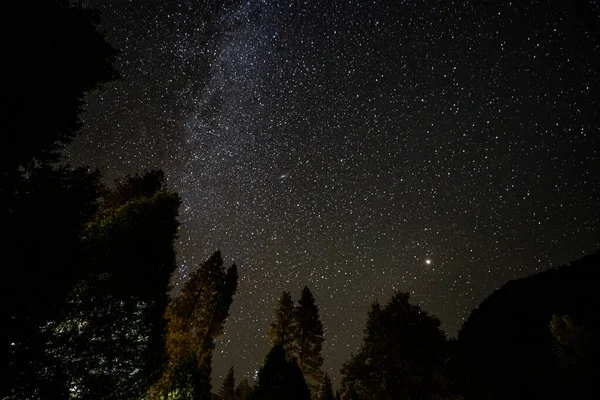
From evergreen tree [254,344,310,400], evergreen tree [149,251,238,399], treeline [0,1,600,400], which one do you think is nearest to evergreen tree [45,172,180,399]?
treeline [0,1,600,400]

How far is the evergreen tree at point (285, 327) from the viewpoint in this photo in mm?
29550

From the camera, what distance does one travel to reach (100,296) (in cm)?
1162

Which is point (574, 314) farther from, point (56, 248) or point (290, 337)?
point (290, 337)

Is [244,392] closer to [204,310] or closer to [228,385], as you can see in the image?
[204,310]

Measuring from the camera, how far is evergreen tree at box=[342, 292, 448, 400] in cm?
2088

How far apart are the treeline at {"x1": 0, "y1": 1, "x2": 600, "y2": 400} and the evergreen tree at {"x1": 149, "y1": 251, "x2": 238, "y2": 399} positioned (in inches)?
75.4

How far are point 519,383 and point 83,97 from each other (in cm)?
1569

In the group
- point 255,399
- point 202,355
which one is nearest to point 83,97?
point 255,399

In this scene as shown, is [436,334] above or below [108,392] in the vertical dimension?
above

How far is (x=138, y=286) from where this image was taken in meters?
12.8

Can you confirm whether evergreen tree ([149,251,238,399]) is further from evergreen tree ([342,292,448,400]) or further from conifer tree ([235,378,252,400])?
evergreen tree ([342,292,448,400])

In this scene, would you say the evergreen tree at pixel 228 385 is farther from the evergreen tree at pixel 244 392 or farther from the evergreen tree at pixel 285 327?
the evergreen tree at pixel 285 327

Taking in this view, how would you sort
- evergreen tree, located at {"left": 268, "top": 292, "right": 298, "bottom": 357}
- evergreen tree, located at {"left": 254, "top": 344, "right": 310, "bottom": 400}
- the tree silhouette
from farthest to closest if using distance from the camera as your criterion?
evergreen tree, located at {"left": 268, "top": 292, "right": 298, "bottom": 357}, evergreen tree, located at {"left": 254, "top": 344, "right": 310, "bottom": 400}, the tree silhouette

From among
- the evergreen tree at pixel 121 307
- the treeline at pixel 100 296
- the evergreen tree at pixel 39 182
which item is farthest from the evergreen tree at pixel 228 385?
the evergreen tree at pixel 39 182
